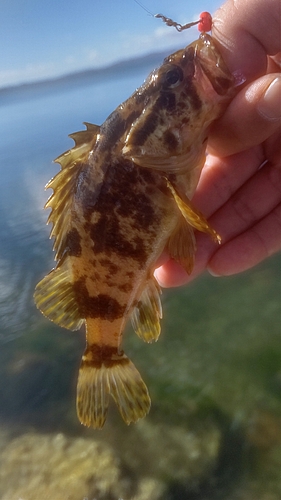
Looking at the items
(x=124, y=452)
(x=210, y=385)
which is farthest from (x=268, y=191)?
(x=124, y=452)

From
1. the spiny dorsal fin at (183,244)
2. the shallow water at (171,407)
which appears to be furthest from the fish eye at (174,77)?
the shallow water at (171,407)

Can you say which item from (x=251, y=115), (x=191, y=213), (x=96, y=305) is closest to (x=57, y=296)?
(x=96, y=305)

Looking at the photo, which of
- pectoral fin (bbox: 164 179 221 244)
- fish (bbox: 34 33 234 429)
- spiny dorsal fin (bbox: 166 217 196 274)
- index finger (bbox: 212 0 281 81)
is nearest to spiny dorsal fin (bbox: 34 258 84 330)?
fish (bbox: 34 33 234 429)

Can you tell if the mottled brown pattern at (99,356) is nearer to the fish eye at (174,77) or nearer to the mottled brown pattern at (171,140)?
the mottled brown pattern at (171,140)

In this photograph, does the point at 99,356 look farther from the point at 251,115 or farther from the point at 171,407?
the point at 171,407

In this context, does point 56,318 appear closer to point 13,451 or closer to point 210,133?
point 210,133

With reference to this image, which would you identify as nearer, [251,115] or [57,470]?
[251,115]
